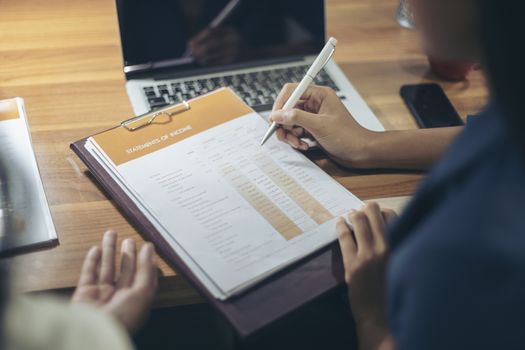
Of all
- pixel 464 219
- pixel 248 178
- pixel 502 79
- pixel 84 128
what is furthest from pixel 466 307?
pixel 84 128

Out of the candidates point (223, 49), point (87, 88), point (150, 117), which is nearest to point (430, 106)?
point (223, 49)

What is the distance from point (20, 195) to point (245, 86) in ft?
1.49

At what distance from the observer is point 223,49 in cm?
122

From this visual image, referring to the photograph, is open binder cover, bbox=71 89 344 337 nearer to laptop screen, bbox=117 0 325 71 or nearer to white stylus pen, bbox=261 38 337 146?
white stylus pen, bbox=261 38 337 146

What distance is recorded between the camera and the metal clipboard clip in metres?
1.02

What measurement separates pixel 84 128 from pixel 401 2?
76 centimetres

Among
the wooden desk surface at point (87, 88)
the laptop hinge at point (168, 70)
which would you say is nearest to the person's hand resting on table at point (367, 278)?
the wooden desk surface at point (87, 88)

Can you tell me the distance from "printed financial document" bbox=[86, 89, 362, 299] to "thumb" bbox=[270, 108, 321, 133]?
39 mm

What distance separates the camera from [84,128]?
1.08 meters

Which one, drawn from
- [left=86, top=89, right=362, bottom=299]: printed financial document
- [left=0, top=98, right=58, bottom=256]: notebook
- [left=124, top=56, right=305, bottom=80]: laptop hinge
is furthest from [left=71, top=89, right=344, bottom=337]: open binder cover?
[left=124, top=56, right=305, bottom=80]: laptop hinge

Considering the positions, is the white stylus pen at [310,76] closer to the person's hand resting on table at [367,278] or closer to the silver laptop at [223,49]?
A: the silver laptop at [223,49]

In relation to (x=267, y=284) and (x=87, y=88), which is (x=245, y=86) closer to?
(x=87, y=88)

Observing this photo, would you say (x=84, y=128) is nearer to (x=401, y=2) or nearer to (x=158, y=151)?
(x=158, y=151)

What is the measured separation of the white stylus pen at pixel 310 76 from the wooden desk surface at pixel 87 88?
100 millimetres
